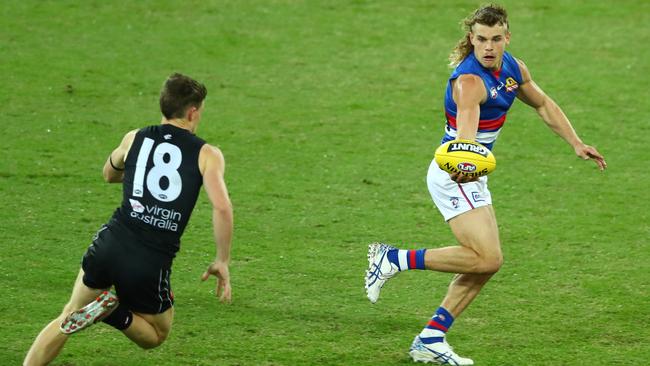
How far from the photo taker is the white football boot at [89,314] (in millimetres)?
6410

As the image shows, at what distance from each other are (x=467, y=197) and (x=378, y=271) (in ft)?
2.72

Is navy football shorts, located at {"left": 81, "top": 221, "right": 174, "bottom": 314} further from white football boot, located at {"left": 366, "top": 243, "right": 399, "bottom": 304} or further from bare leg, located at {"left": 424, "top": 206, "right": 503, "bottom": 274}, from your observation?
bare leg, located at {"left": 424, "top": 206, "right": 503, "bottom": 274}

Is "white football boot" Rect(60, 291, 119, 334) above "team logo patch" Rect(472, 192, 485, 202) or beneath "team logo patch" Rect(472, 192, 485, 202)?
beneath

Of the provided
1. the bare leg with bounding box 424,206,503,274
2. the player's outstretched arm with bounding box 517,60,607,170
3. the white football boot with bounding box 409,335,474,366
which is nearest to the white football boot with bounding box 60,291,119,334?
the white football boot with bounding box 409,335,474,366

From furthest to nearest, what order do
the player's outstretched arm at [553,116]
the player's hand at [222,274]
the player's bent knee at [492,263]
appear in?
1. the player's outstretched arm at [553,116]
2. the player's bent knee at [492,263]
3. the player's hand at [222,274]

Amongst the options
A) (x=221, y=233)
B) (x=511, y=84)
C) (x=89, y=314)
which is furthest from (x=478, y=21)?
(x=89, y=314)

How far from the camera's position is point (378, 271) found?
25.2 ft

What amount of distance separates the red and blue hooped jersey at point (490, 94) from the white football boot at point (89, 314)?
2.54 m

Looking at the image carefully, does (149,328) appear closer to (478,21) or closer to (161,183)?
(161,183)

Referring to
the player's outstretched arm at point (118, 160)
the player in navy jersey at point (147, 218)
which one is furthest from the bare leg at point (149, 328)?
the player's outstretched arm at point (118, 160)

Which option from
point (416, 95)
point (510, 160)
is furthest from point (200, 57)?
point (510, 160)

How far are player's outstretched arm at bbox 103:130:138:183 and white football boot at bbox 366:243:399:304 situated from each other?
1866 millimetres

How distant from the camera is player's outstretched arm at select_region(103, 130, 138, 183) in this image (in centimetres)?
658

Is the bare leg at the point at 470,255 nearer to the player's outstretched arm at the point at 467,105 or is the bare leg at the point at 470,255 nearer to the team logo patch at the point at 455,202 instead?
the team logo patch at the point at 455,202
